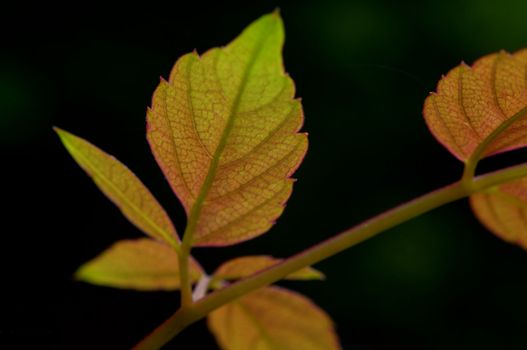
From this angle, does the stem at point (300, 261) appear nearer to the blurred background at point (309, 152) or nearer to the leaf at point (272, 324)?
the leaf at point (272, 324)

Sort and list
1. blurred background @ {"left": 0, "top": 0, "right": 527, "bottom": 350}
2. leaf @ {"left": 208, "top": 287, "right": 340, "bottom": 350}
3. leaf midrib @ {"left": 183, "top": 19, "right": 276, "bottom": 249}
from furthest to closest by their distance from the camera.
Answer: blurred background @ {"left": 0, "top": 0, "right": 527, "bottom": 350} → leaf @ {"left": 208, "top": 287, "right": 340, "bottom": 350} → leaf midrib @ {"left": 183, "top": 19, "right": 276, "bottom": 249}

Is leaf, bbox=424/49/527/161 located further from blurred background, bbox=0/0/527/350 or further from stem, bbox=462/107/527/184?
blurred background, bbox=0/0/527/350

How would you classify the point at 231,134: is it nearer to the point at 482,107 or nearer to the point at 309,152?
the point at 482,107

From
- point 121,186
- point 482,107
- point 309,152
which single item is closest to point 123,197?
point 121,186

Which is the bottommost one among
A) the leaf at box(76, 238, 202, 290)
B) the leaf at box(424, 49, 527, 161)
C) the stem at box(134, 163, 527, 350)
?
the stem at box(134, 163, 527, 350)

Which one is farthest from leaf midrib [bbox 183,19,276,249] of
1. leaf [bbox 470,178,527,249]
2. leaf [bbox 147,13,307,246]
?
leaf [bbox 470,178,527,249]

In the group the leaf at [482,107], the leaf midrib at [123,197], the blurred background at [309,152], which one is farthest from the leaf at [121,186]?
the blurred background at [309,152]

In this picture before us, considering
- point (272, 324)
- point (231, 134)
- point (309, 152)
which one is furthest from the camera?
point (309, 152)
